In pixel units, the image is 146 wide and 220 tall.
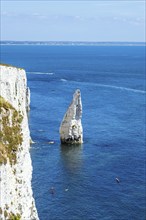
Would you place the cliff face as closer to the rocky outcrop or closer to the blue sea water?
the blue sea water

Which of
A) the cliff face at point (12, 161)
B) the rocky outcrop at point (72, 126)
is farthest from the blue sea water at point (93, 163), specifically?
the cliff face at point (12, 161)

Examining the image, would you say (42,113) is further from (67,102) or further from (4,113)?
(4,113)

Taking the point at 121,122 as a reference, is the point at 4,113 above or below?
above

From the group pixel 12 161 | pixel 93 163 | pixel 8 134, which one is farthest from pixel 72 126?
pixel 12 161

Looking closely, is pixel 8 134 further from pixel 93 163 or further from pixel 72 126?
pixel 72 126

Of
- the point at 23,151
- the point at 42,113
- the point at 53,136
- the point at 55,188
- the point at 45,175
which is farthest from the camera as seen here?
the point at 42,113

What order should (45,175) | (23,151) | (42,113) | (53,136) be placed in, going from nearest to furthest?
(23,151)
(45,175)
(53,136)
(42,113)

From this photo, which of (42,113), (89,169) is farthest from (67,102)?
(89,169)
